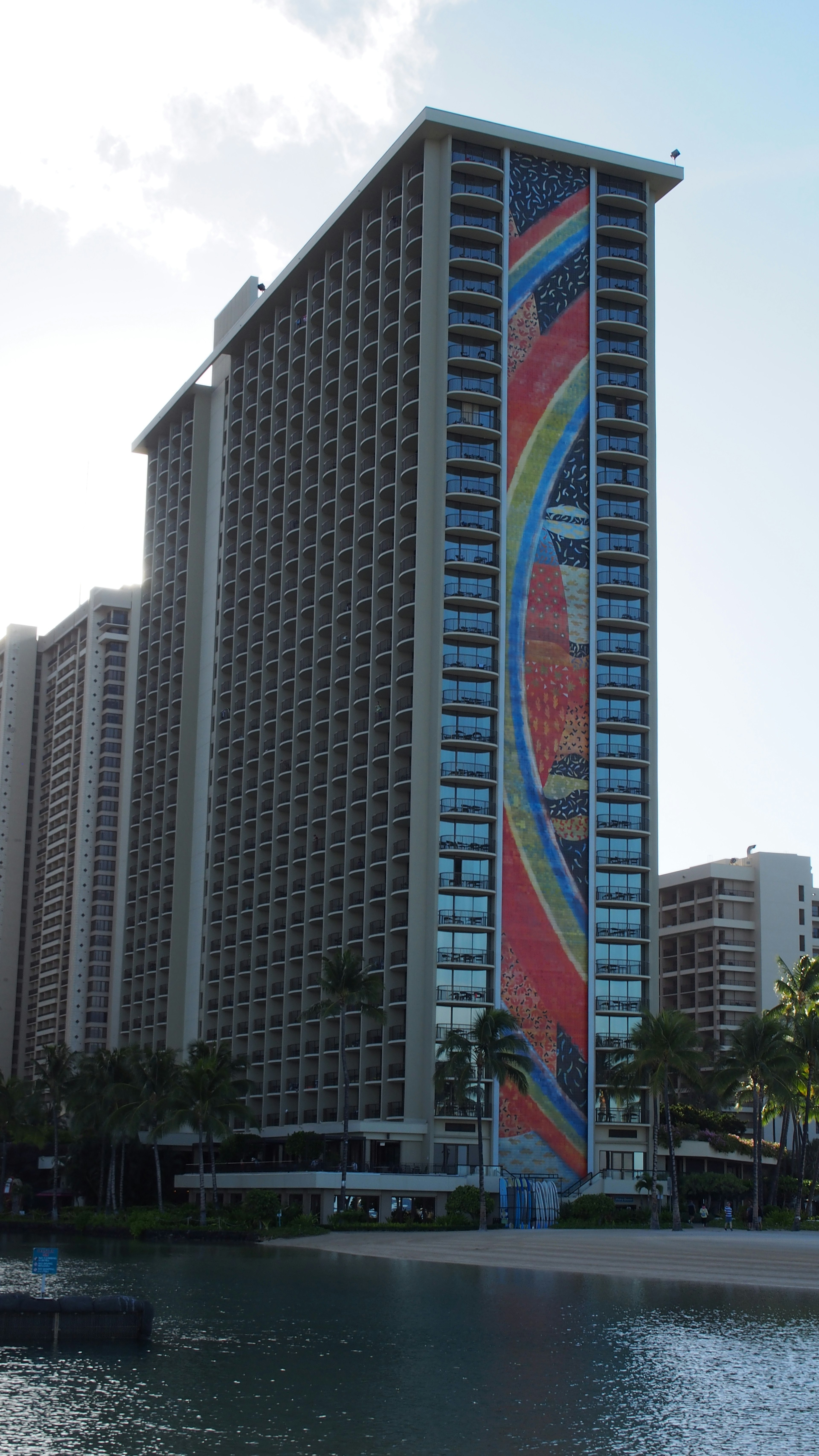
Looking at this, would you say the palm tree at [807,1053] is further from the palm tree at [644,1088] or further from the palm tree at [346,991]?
the palm tree at [346,991]

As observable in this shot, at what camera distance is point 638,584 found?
113m

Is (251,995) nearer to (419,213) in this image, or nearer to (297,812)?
(297,812)

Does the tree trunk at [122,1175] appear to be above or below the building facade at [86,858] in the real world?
below

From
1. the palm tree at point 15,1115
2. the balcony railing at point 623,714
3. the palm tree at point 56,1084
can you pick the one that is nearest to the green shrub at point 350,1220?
the palm tree at point 56,1084

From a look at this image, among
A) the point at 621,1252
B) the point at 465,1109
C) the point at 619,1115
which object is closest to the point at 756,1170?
the point at 619,1115

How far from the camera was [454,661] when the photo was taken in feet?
348

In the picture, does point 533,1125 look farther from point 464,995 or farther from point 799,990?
point 799,990

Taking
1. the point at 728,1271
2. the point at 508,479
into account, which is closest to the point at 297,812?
the point at 508,479

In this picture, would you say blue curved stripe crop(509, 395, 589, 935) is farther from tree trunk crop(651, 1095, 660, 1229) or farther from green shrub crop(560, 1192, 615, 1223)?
green shrub crop(560, 1192, 615, 1223)

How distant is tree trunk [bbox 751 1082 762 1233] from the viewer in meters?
88.8

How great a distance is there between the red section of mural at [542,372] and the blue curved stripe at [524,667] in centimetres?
253

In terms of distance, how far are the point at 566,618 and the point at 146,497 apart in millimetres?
69715

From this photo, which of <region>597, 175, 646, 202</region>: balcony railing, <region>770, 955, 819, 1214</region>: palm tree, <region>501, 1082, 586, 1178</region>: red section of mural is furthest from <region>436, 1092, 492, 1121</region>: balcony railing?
<region>597, 175, 646, 202</region>: balcony railing

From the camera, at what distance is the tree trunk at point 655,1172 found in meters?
86.2
